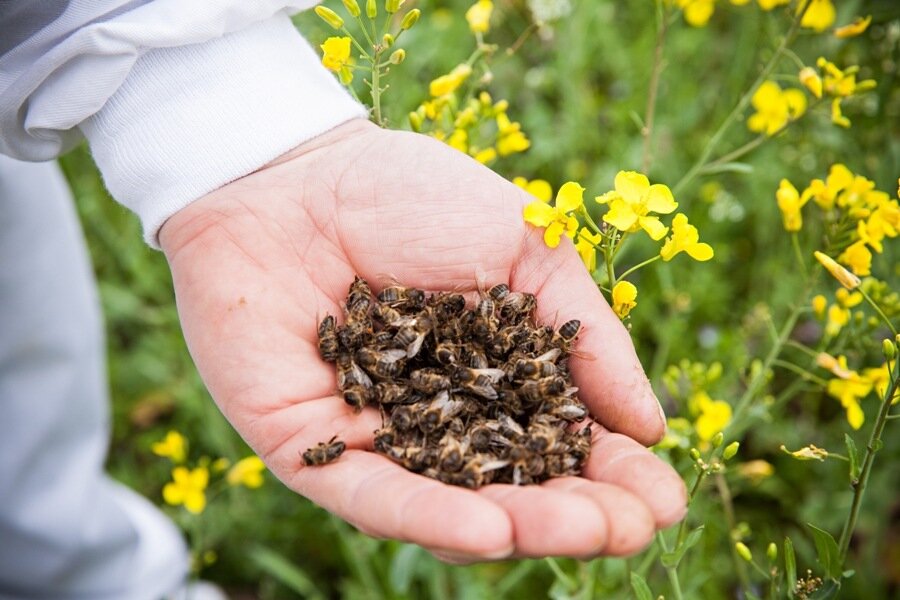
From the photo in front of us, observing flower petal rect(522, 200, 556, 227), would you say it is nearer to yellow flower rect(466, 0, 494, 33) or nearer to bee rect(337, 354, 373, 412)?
bee rect(337, 354, 373, 412)

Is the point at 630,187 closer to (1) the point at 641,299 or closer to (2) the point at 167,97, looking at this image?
(2) the point at 167,97

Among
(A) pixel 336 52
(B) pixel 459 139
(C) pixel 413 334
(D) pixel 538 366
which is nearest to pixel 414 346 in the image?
(C) pixel 413 334

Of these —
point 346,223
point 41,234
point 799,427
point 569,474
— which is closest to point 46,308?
point 41,234

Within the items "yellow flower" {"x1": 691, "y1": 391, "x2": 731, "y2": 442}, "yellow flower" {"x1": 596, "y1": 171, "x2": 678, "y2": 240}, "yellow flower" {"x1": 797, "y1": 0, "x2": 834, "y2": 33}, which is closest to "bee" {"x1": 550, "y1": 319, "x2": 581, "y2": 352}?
"yellow flower" {"x1": 596, "y1": 171, "x2": 678, "y2": 240}

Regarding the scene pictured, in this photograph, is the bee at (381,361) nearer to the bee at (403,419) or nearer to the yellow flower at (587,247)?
the bee at (403,419)

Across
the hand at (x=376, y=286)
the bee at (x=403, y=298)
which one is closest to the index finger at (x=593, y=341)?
the hand at (x=376, y=286)

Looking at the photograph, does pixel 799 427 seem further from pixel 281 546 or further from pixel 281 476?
pixel 281 476
